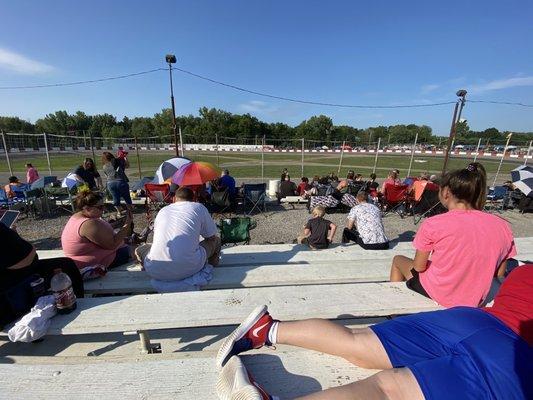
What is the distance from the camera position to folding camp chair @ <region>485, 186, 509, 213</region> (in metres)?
9.44

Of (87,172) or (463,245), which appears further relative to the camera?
(87,172)

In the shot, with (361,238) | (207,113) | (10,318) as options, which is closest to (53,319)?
(10,318)

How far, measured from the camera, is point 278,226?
7.59 m

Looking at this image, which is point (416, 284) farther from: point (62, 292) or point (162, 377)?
point (62, 292)

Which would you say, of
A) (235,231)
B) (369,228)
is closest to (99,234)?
(235,231)

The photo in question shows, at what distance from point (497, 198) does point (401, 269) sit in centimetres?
985

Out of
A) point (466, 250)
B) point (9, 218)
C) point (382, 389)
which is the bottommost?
point (9, 218)

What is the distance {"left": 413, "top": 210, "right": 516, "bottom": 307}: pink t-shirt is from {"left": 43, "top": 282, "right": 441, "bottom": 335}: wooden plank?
0.79 ft

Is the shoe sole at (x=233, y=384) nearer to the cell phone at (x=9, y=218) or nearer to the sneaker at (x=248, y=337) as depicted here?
the sneaker at (x=248, y=337)

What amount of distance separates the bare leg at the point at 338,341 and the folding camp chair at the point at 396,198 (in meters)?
7.88

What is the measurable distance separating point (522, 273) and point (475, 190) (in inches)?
29.5

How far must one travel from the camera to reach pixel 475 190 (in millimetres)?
2141

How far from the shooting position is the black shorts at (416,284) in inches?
92.5

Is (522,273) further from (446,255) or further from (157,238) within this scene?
(157,238)
